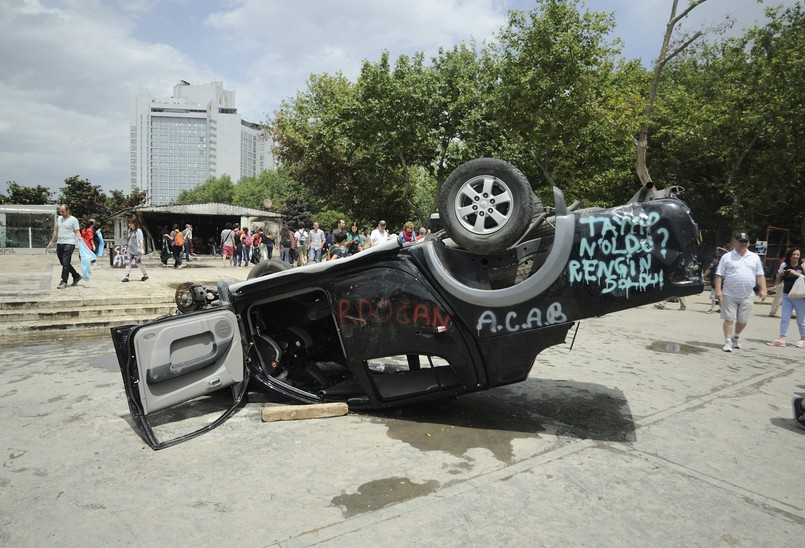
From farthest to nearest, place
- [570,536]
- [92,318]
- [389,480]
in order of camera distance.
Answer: [92,318] < [389,480] < [570,536]

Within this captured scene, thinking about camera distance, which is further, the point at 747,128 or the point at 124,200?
the point at 124,200

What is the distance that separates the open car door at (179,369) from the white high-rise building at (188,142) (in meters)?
138

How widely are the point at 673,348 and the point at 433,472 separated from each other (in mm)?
6061

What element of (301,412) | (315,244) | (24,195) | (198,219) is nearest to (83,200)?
(24,195)

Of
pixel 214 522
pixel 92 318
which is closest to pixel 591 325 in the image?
pixel 214 522

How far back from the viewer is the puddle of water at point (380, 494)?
3021mm

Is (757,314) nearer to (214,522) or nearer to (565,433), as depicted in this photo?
(565,433)

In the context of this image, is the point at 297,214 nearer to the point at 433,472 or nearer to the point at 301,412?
the point at 301,412

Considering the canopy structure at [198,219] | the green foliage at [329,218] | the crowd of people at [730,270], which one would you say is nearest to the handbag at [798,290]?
the crowd of people at [730,270]

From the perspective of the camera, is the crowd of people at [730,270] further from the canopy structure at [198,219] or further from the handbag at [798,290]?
the canopy structure at [198,219]

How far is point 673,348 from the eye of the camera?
8.00 m

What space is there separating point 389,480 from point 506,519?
32.6 inches

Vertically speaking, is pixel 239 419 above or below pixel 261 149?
below

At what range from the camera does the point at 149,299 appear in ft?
34.8
